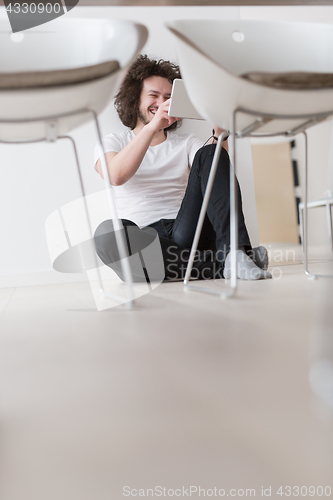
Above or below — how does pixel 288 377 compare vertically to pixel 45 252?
above

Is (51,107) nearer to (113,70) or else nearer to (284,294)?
(113,70)

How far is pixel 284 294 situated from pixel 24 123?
0.69m

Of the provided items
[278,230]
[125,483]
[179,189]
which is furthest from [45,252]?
[278,230]

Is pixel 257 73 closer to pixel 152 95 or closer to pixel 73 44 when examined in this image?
pixel 73 44

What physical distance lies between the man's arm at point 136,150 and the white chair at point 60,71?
0.71m

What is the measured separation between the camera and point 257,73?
0.62 meters

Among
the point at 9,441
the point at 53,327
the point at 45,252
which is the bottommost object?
the point at 45,252

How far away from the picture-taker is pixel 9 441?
34 centimetres
